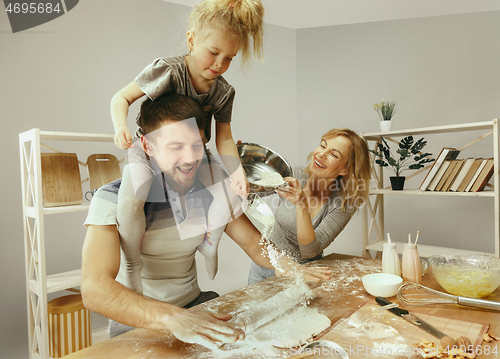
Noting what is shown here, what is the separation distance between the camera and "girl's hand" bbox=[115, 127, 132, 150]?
0.61 m

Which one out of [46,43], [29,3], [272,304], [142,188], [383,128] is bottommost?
[272,304]

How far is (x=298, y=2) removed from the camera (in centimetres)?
103

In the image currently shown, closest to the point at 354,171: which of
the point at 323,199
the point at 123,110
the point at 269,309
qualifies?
the point at 323,199

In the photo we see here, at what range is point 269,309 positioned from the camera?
2.62 ft

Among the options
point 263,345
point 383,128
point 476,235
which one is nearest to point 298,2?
point 263,345

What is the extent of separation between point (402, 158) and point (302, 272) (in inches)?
49.9

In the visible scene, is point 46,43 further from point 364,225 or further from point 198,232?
point 364,225

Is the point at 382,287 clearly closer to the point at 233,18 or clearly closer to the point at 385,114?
the point at 233,18

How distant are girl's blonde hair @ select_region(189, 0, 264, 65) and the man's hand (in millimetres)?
574

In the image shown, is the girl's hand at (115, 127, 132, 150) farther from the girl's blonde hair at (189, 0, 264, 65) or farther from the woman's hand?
the woman's hand

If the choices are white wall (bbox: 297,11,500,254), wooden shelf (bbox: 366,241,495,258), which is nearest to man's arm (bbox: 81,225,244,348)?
white wall (bbox: 297,11,500,254)

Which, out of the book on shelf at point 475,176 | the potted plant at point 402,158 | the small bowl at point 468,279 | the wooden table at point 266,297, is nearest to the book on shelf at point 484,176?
the book on shelf at point 475,176

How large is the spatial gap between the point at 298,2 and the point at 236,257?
2.79 feet

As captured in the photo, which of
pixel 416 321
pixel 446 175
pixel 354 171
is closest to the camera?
pixel 416 321
